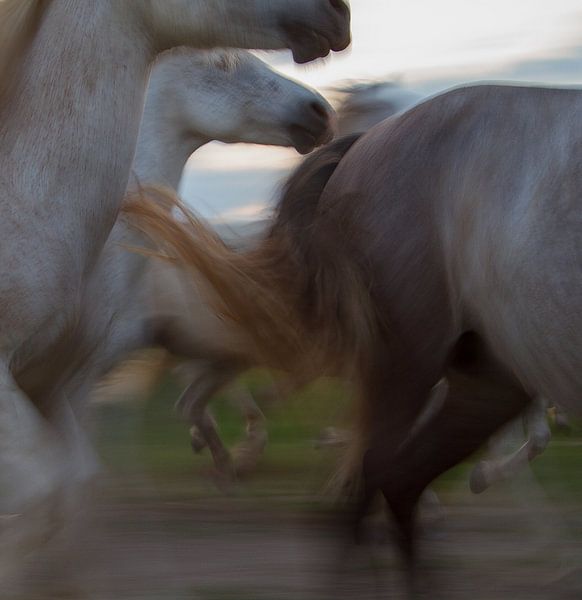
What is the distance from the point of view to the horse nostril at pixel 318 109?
5281mm

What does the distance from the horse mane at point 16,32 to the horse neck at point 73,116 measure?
2cm

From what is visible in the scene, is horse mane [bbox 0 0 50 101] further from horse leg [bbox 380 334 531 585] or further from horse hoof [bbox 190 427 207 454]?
horse hoof [bbox 190 427 207 454]

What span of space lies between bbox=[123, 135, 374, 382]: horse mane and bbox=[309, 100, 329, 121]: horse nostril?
1.42 meters

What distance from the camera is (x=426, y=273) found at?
3.62 metres

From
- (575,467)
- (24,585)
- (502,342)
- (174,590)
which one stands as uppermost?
(502,342)

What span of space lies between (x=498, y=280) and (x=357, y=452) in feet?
2.36

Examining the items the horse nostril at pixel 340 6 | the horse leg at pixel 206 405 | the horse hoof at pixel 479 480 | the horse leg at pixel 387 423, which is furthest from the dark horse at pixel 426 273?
the horse leg at pixel 206 405

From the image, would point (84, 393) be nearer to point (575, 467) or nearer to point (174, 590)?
point (174, 590)

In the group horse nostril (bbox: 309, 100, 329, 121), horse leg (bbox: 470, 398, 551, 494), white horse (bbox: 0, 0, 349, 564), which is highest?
white horse (bbox: 0, 0, 349, 564)

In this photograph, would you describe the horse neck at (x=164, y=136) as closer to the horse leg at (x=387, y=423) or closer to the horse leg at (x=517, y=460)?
the horse leg at (x=387, y=423)

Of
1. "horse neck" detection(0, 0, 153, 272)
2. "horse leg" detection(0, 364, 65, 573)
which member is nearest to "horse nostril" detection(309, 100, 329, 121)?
"horse neck" detection(0, 0, 153, 272)

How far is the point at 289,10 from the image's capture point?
3193mm

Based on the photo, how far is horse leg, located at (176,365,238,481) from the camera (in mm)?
5637

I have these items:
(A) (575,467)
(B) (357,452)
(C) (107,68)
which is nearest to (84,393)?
(B) (357,452)
